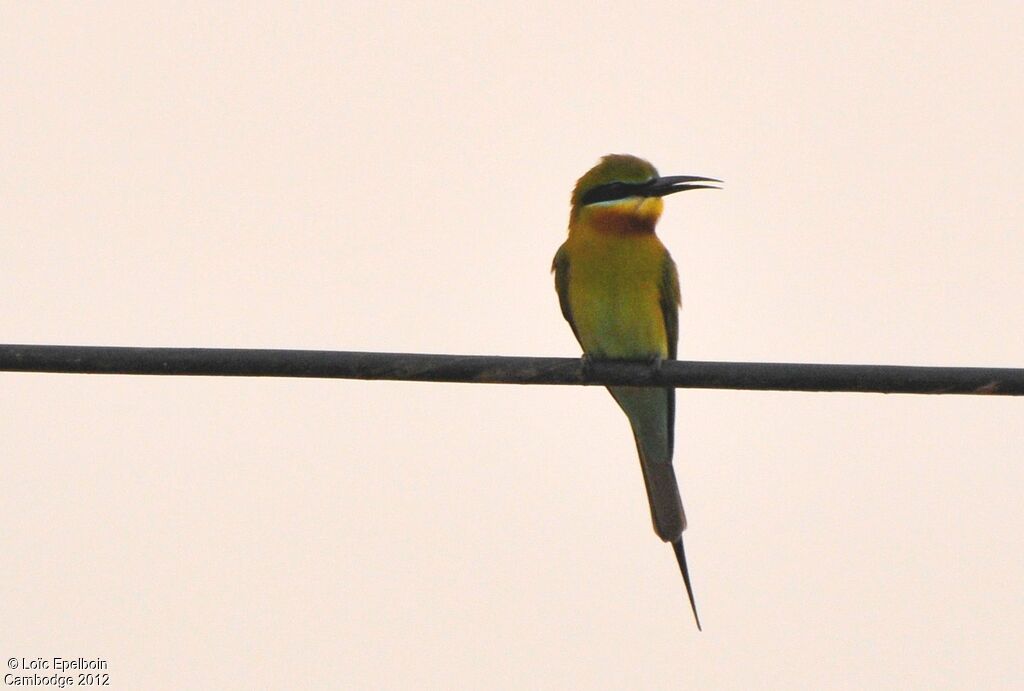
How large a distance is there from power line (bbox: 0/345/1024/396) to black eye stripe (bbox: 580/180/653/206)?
187 centimetres

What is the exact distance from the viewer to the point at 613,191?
4504 millimetres

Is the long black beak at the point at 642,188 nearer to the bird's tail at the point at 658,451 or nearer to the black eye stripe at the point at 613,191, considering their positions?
the black eye stripe at the point at 613,191

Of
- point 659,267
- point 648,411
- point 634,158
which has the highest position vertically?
point 634,158

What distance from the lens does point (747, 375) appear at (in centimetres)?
252

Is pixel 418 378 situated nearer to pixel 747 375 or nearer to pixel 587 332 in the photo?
pixel 747 375

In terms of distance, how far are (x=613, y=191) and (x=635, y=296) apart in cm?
39

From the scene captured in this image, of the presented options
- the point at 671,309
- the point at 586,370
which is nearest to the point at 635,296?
the point at 671,309

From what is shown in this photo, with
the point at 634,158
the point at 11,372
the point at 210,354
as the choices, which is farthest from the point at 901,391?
the point at 634,158

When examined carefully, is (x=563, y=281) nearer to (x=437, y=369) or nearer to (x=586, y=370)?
(x=586, y=370)

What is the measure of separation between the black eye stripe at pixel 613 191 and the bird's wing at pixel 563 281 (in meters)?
0.19

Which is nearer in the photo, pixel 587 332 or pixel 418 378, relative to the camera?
pixel 418 378

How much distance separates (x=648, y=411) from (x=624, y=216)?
2.03ft

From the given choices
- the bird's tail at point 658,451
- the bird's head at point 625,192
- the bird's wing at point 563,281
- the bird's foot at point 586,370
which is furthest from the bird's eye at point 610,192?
the bird's foot at point 586,370

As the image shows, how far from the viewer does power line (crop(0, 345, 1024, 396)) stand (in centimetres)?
244
